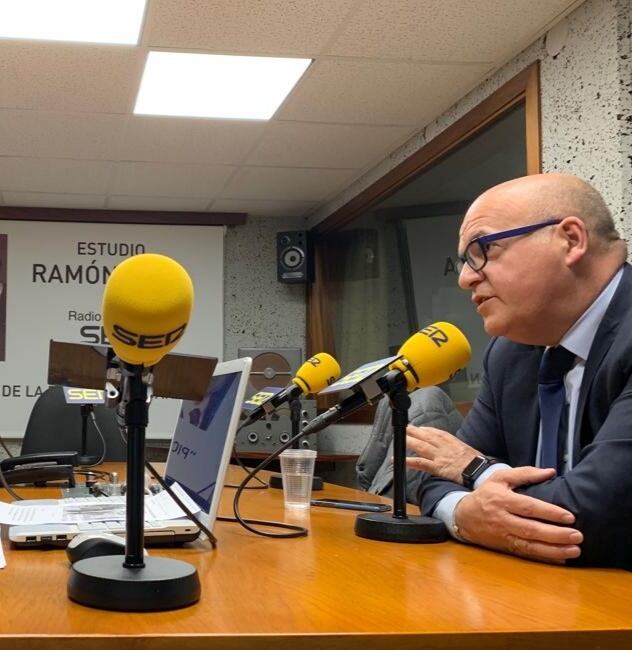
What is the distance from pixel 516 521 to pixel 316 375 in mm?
869

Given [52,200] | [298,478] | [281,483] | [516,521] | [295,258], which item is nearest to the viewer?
[516,521]

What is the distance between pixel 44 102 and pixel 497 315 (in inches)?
100

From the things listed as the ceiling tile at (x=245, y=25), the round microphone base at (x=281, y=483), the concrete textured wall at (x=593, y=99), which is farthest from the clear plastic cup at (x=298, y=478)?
the ceiling tile at (x=245, y=25)

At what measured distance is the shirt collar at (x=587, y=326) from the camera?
152cm

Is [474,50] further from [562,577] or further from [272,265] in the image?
[272,265]

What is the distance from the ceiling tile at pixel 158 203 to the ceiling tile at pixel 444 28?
2373 millimetres

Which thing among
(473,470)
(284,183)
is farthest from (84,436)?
(284,183)

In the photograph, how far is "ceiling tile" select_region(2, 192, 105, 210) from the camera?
5.12 meters

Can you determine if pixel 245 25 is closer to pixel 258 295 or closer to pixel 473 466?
pixel 473 466

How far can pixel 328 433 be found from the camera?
533cm

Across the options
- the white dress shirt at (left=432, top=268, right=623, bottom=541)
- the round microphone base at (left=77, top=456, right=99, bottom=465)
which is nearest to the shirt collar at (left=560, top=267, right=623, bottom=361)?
the white dress shirt at (left=432, top=268, right=623, bottom=541)

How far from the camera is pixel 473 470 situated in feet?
4.84

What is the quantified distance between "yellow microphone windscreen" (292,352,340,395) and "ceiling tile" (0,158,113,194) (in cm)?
275

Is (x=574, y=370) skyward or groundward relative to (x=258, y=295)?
groundward
